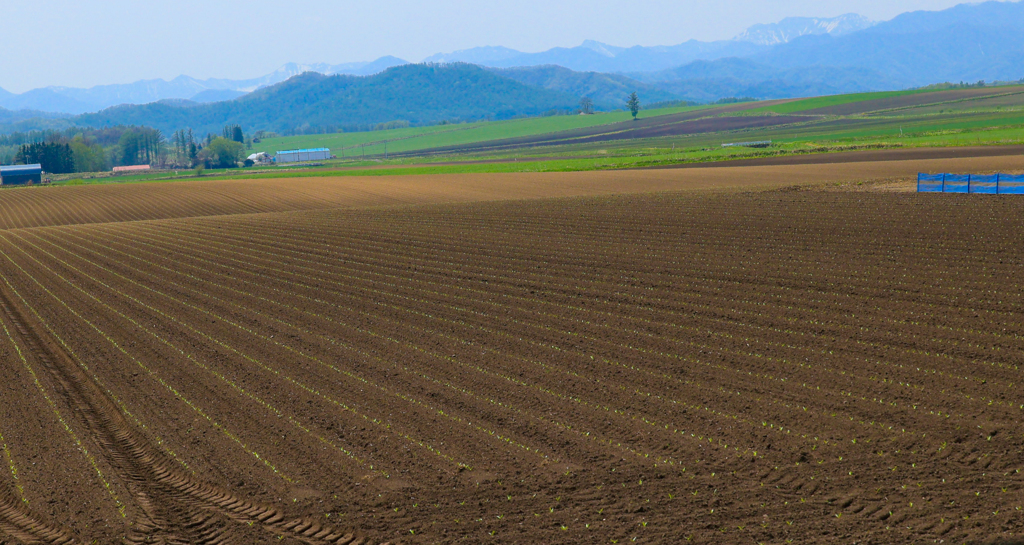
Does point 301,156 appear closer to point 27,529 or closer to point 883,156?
point 883,156

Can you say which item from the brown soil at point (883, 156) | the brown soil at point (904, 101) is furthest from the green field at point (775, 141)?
the brown soil at point (883, 156)

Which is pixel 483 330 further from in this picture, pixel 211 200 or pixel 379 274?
pixel 211 200

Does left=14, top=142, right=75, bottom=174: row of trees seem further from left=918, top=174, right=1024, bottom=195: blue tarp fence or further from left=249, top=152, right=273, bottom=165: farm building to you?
left=918, top=174, right=1024, bottom=195: blue tarp fence

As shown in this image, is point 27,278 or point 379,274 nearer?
point 379,274

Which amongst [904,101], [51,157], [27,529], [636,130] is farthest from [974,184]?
[51,157]

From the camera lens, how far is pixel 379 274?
22984mm

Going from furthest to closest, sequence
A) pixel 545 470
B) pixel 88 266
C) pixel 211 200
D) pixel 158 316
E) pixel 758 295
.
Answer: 1. pixel 211 200
2. pixel 88 266
3. pixel 158 316
4. pixel 758 295
5. pixel 545 470

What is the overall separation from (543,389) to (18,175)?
367 ft

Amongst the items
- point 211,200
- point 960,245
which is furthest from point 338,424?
point 211,200

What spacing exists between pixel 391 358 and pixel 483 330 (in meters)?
2.38

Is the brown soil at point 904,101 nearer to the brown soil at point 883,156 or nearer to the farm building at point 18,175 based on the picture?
the brown soil at point 883,156

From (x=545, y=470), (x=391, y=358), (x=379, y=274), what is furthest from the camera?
(x=379, y=274)

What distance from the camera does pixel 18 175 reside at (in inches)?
4011

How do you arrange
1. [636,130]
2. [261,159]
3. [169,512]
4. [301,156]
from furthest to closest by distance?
[636,130], [261,159], [301,156], [169,512]
